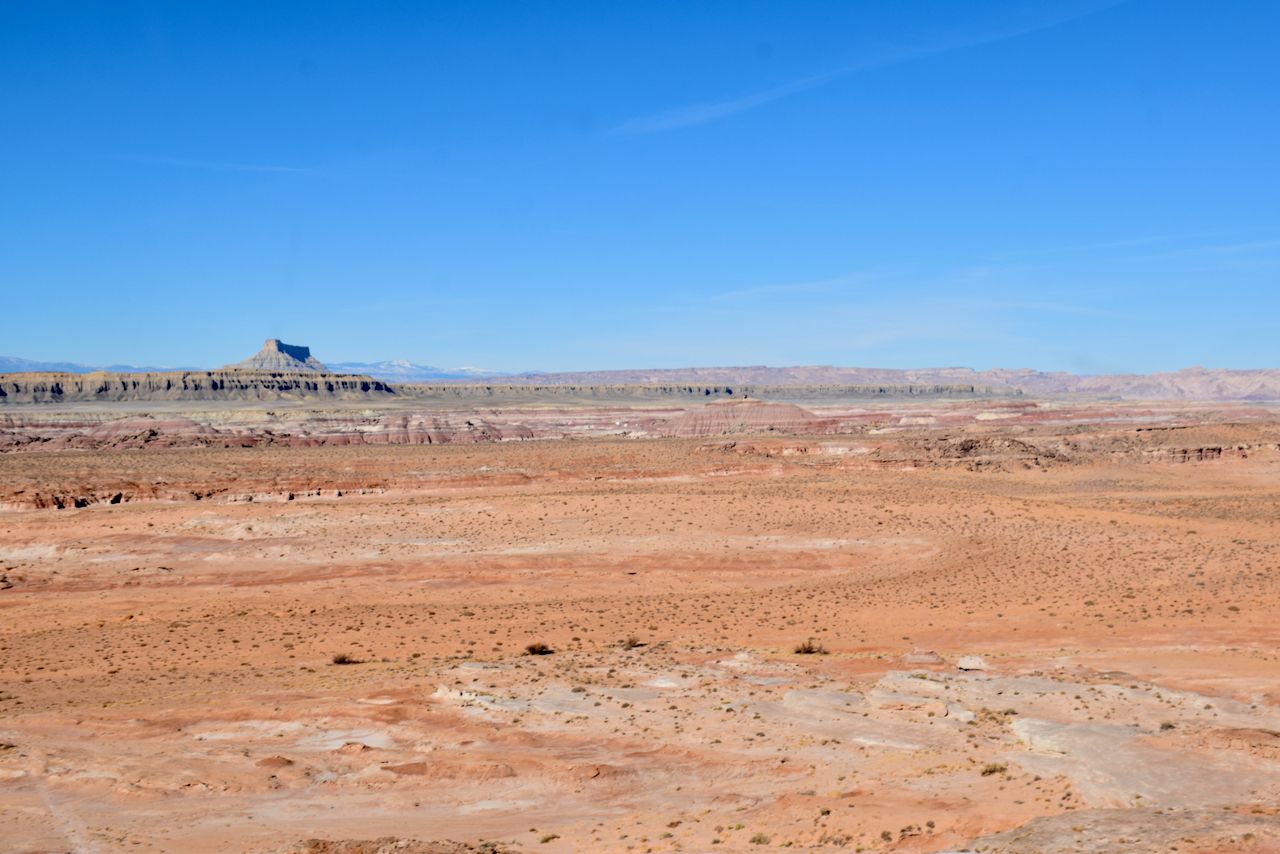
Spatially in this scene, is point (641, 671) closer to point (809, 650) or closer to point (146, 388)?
point (809, 650)

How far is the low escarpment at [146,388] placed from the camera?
16738cm

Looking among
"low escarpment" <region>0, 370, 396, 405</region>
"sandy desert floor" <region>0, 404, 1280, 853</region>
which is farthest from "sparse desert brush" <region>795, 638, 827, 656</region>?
"low escarpment" <region>0, 370, 396, 405</region>

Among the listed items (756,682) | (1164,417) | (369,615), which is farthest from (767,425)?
(756,682)

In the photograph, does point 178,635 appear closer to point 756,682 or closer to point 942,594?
point 756,682

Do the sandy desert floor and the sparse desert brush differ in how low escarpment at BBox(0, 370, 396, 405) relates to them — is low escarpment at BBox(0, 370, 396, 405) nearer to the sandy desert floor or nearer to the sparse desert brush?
the sandy desert floor

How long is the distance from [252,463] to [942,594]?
47924mm

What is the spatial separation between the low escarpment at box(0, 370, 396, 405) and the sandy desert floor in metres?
133

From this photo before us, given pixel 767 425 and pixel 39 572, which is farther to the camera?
pixel 767 425

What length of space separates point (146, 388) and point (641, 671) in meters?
183

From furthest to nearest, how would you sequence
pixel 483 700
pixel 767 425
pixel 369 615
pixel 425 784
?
pixel 767 425
pixel 369 615
pixel 483 700
pixel 425 784

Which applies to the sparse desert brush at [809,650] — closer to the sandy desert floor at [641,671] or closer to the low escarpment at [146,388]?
the sandy desert floor at [641,671]

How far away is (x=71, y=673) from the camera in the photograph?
23.2m

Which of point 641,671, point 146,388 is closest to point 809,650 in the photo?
point 641,671

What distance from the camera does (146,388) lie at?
598 feet
